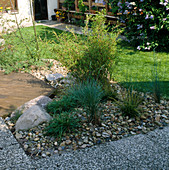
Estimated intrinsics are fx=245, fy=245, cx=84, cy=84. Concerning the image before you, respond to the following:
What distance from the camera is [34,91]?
14.9 feet

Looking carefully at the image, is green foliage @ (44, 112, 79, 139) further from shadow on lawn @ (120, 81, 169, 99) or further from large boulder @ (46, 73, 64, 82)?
large boulder @ (46, 73, 64, 82)

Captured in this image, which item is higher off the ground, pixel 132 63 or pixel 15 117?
pixel 132 63

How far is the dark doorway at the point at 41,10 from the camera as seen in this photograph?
1443 centimetres

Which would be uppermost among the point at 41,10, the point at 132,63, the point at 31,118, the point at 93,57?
the point at 41,10

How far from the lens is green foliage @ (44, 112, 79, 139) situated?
9.82ft

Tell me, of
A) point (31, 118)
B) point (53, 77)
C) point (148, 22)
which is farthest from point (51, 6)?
point (31, 118)

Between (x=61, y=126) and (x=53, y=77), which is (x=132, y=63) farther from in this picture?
(x=61, y=126)

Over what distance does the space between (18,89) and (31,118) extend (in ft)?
5.11

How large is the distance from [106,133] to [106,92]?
1.03 m

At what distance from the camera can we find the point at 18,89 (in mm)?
4648

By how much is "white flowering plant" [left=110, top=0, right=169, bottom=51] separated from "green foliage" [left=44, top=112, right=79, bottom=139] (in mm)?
4045

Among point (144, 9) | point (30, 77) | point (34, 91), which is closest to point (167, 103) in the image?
point (34, 91)

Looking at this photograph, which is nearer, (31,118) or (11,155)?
(11,155)

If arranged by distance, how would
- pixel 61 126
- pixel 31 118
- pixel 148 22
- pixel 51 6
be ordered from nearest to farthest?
pixel 61 126 → pixel 31 118 → pixel 148 22 → pixel 51 6
